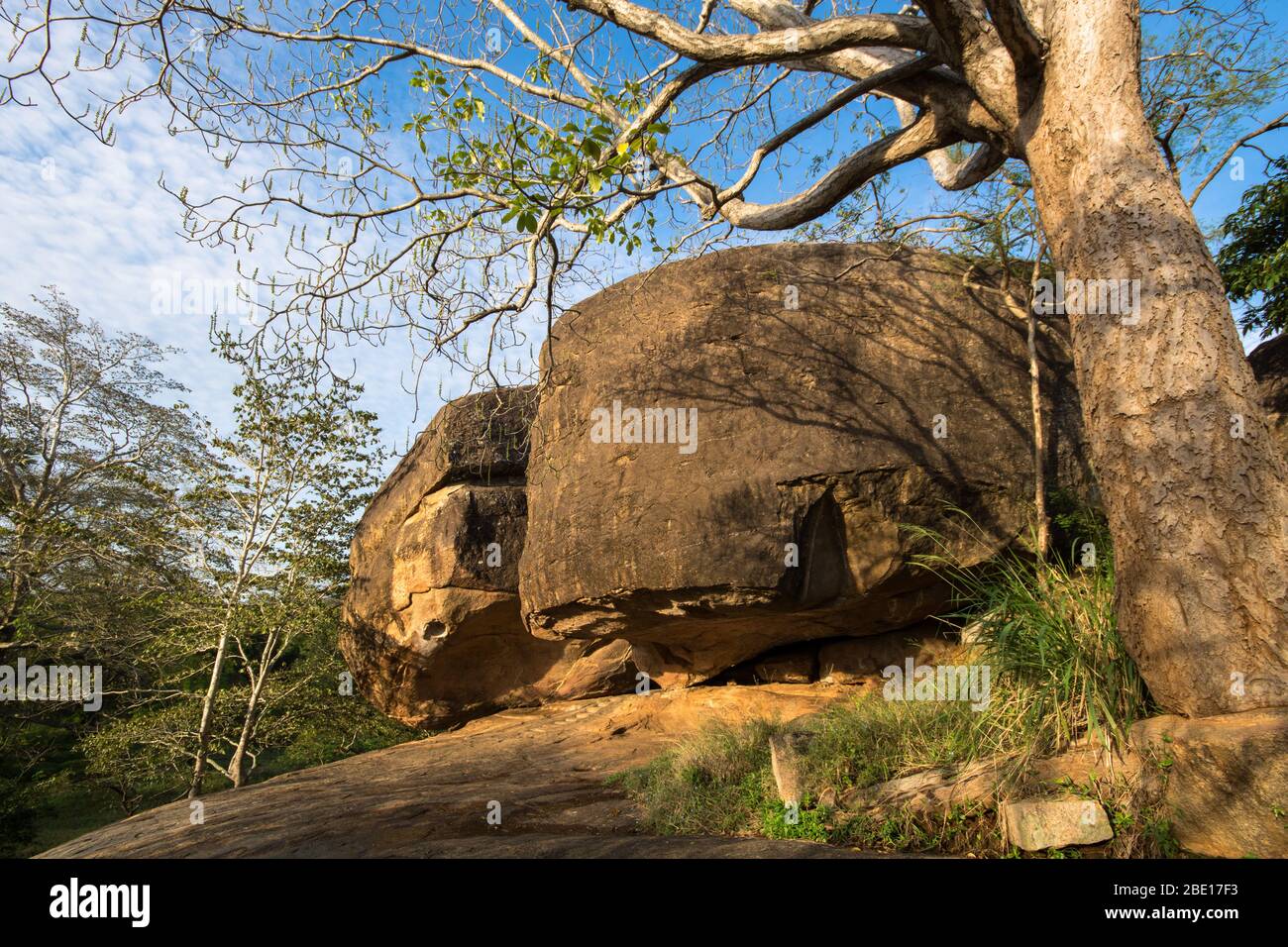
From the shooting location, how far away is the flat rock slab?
15.9ft

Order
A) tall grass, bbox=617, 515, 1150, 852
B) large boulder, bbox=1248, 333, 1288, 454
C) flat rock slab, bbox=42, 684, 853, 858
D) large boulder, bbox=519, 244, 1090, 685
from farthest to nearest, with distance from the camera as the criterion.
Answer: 1. large boulder, bbox=1248, 333, 1288, 454
2. large boulder, bbox=519, 244, 1090, 685
3. flat rock slab, bbox=42, 684, 853, 858
4. tall grass, bbox=617, 515, 1150, 852

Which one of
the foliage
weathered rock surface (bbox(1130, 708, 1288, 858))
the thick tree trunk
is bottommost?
weathered rock surface (bbox(1130, 708, 1288, 858))

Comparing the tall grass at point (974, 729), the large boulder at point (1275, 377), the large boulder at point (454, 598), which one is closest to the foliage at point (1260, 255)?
the large boulder at point (1275, 377)

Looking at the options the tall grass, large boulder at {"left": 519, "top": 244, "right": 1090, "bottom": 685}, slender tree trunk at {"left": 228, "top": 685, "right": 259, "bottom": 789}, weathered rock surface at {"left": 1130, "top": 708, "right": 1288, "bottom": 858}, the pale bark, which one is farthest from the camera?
slender tree trunk at {"left": 228, "top": 685, "right": 259, "bottom": 789}

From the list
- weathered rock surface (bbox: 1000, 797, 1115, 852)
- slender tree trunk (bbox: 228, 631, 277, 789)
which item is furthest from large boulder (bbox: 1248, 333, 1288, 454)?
slender tree trunk (bbox: 228, 631, 277, 789)

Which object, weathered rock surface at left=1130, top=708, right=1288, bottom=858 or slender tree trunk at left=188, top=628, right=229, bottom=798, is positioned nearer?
weathered rock surface at left=1130, top=708, right=1288, bottom=858

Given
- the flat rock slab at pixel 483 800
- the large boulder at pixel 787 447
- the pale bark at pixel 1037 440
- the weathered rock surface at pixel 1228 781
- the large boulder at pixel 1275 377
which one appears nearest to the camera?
the weathered rock surface at pixel 1228 781

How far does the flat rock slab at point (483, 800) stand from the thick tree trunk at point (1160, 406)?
211 cm

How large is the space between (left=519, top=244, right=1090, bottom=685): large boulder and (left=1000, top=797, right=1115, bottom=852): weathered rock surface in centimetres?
411

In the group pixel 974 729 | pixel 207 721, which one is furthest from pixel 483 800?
pixel 207 721

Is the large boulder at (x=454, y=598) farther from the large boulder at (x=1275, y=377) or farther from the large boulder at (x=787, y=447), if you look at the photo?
the large boulder at (x=1275, y=377)

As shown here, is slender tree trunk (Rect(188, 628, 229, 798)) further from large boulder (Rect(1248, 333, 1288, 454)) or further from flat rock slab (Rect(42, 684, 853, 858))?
large boulder (Rect(1248, 333, 1288, 454))

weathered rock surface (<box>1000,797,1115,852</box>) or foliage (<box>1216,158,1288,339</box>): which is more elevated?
foliage (<box>1216,158,1288,339</box>)

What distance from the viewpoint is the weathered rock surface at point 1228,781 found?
10.2 ft
